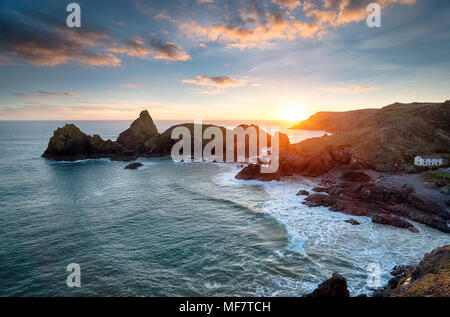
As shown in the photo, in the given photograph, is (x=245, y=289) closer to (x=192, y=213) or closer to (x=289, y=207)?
→ (x=192, y=213)

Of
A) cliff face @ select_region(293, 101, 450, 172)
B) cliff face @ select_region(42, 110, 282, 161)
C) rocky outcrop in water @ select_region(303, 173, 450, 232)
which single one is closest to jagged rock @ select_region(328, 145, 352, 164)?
cliff face @ select_region(293, 101, 450, 172)

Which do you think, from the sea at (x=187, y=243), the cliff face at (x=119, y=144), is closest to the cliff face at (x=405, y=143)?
the sea at (x=187, y=243)

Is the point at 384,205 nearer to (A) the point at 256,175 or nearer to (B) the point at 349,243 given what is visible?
(B) the point at 349,243

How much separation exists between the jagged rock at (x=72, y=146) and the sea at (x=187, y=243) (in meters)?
33.7

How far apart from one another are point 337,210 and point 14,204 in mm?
53251

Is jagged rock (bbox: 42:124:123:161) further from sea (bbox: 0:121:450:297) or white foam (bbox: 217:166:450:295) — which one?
white foam (bbox: 217:166:450:295)

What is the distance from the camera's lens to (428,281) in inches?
497

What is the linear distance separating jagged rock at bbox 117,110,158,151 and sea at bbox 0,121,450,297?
5067cm

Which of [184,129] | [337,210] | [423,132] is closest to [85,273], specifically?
[337,210]

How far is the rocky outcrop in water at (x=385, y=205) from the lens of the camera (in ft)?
92.4

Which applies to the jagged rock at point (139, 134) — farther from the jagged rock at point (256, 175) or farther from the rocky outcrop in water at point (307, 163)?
the rocky outcrop in water at point (307, 163)

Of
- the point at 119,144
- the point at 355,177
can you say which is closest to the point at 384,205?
the point at 355,177

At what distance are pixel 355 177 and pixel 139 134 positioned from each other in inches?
3380

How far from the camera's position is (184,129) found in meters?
106
